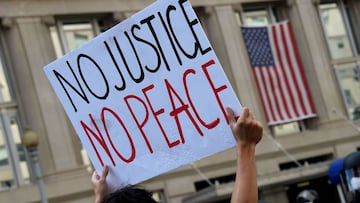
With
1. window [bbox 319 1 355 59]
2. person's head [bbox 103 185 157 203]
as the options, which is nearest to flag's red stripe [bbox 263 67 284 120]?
window [bbox 319 1 355 59]

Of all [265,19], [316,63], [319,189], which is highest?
[265,19]

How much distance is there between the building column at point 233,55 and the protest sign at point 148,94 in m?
20.6

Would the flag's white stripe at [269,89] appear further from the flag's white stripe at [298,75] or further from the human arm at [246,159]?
the human arm at [246,159]

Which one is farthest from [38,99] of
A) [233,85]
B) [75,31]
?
[233,85]

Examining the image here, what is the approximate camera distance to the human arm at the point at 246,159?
2773 mm

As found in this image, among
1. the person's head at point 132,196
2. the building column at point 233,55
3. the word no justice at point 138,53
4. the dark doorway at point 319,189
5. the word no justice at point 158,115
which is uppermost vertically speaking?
the building column at point 233,55

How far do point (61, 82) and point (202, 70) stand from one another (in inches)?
35.6

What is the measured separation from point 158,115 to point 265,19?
23.2 meters

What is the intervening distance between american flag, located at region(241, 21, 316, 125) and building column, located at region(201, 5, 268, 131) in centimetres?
22

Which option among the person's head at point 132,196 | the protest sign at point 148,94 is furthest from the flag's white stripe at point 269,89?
the person's head at point 132,196

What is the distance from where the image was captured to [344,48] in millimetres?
27672

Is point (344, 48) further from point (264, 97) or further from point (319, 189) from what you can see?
point (319, 189)

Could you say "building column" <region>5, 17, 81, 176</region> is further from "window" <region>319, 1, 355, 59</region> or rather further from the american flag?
"window" <region>319, 1, 355, 59</region>

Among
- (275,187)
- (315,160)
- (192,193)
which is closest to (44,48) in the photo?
(192,193)
